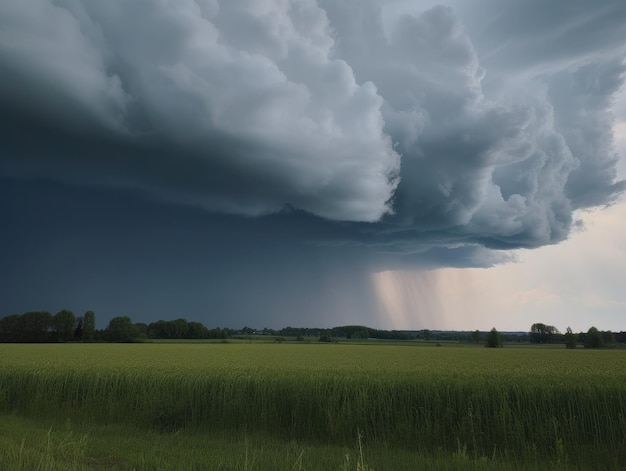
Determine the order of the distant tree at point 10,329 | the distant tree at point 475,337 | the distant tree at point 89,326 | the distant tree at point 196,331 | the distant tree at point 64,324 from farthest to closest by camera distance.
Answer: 1. the distant tree at point 196,331
2. the distant tree at point 475,337
3. the distant tree at point 89,326
4. the distant tree at point 64,324
5. the distant tree at point 10,329

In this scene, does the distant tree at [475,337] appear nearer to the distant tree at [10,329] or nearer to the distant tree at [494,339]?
the distant tree at [494,339]

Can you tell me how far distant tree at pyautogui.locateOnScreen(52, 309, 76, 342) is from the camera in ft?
348

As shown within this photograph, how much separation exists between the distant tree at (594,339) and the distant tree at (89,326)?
12042cm

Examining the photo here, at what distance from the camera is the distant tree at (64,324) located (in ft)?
348

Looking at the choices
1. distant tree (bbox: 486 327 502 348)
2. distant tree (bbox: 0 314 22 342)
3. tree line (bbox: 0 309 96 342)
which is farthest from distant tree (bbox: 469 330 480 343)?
distant tree (bbox: 0 314 22 342)

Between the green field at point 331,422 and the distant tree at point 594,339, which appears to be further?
the distant tree at point 594,339

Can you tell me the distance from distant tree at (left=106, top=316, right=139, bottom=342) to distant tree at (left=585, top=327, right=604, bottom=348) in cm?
10726

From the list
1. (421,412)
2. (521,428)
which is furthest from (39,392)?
(521,428)

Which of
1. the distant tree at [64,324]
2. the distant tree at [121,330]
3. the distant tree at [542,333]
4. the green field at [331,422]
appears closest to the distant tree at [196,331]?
the distant tree at [121,330]

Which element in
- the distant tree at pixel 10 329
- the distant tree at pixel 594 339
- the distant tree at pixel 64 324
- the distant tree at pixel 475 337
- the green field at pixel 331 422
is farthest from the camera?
the distant tree at pixel 475 337

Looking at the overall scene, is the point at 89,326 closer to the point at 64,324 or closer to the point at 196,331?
the point at 64,324

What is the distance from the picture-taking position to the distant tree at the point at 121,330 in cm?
10700

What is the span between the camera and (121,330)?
10800 cm

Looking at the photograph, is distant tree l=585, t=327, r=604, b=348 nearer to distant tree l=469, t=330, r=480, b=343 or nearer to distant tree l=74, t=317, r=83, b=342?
distant tree l=469, t=330, r=480, b=343
